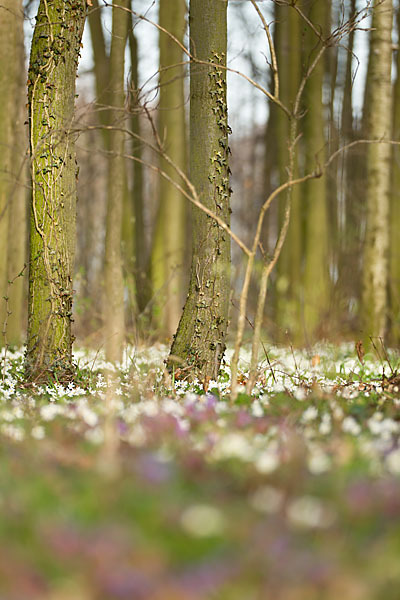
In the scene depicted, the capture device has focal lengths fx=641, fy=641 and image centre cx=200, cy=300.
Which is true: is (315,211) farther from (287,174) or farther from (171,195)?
(171,195)

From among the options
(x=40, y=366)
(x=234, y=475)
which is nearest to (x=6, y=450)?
(x=234, y=475)

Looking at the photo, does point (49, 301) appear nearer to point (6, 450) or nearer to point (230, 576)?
point (6, 450)

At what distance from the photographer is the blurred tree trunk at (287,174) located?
1267 cm

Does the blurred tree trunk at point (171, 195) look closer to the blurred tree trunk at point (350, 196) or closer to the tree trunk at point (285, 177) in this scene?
the tree trunk at point (285, 177)

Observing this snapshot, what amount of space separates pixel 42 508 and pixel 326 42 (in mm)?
4561

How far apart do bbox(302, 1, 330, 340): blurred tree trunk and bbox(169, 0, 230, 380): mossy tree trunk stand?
546 cm

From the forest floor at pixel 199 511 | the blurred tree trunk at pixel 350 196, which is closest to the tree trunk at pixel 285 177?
the blurred tree trunk at pixel 350 196

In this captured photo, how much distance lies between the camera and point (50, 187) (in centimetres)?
672

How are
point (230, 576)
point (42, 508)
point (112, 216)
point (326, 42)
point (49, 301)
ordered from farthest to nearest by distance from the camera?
point (112, 216)
point (49, 301)
point (326, 42)
point (42, 508)
point (230, 576)

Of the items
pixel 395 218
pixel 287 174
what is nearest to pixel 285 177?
pixel 287 174

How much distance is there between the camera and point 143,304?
12062 millimetres

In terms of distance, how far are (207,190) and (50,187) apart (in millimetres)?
1678

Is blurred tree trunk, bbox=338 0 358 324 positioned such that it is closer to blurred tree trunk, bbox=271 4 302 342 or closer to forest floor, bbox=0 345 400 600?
blurred tree trunk, bbox=271 4 302 342

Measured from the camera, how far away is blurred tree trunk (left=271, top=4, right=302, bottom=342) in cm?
1267
